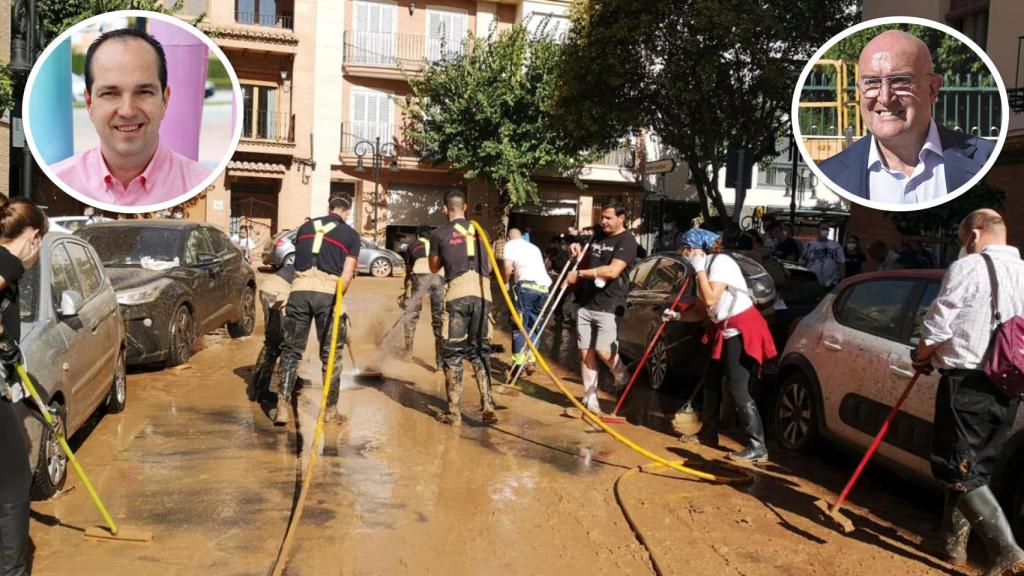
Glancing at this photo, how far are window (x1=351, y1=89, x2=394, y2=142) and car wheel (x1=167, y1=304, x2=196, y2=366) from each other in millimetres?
25663

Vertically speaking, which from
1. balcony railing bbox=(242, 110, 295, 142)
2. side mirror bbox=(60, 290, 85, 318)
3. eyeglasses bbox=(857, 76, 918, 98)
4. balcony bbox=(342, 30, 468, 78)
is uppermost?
balcony bbox=(342, 30, 468, 78)

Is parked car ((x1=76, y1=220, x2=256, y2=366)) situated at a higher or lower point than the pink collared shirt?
lower

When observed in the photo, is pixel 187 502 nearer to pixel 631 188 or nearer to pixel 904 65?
pixel 904 65

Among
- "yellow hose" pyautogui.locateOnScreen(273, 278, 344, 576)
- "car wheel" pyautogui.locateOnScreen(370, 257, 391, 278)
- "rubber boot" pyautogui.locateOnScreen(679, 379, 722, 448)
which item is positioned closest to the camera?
"yellow hose" pyautogui.locateOnScreen(273, 278, 344, 576)

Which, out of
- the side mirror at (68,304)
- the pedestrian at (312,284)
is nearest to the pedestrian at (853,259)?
the pedestrian at (312,284)

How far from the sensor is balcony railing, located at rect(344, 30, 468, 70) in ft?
117

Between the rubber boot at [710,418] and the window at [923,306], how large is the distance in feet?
6.07

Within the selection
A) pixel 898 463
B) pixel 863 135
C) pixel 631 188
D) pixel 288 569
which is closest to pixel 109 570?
pixel 288 569

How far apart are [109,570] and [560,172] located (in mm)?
32325

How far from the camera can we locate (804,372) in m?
7.54

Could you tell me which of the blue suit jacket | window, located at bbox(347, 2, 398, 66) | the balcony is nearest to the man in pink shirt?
the blue suit jacket

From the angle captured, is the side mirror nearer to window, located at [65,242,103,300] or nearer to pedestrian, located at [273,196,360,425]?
window, located at [65,242,103,300]

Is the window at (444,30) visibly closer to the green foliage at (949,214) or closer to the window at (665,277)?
the green foliage at (949,214)

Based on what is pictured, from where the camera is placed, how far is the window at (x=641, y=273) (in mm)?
11297
